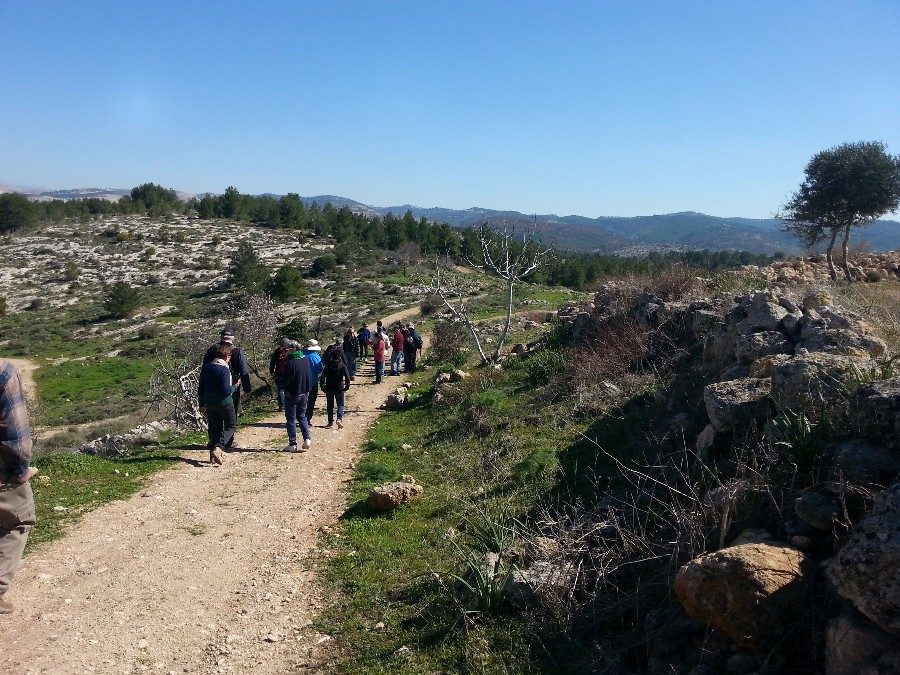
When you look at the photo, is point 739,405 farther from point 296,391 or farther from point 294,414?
point 294,414

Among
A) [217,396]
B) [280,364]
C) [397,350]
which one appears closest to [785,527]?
[217,396]

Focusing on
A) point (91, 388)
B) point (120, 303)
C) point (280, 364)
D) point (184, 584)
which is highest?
point (280, 364)

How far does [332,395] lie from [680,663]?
30.4 feet

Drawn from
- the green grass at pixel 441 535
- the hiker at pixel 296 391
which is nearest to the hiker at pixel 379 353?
the green grass at pixel 441 535

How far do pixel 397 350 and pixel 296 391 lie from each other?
805cm

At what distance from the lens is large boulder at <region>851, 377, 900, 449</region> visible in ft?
12.3

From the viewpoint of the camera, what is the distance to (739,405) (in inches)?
210

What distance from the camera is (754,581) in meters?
3.19

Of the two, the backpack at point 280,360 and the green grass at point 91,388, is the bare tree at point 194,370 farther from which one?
the green grass at point 91,388

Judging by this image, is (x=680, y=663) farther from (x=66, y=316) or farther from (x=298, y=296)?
(x=66, y=316)

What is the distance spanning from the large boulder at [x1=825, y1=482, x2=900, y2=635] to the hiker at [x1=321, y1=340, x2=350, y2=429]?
9563 mm

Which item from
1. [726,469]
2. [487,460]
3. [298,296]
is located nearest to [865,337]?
[726,469]

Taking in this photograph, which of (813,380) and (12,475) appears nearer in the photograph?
(12,475)

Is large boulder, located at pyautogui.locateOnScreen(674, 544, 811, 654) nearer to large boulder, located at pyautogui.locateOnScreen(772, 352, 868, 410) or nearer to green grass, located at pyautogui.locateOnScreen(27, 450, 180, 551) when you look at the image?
large boulder, located at pyautogui.locateOnScreen(772, 352, 868, 410)
